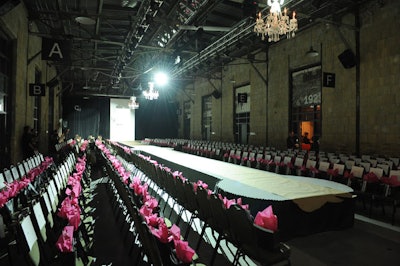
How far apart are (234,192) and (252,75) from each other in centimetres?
1223

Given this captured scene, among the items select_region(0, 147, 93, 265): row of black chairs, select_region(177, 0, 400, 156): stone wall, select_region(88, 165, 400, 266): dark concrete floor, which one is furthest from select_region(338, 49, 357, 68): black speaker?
select_region(0, 147, 93, 265): row of black chairs

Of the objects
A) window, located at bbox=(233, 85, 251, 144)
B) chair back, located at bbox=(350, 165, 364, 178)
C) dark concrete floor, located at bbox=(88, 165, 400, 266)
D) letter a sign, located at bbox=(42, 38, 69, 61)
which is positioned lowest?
dark concrete floor, located at bbox=(88, 165, 400, 266)

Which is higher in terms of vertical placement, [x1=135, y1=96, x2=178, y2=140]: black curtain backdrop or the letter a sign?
the letter a sign

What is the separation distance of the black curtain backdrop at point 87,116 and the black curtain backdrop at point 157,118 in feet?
10.2

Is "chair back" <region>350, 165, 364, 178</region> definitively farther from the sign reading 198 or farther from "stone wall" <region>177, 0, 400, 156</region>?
the sign reading 198

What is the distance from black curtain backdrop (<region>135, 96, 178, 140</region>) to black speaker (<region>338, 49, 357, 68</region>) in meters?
19.9

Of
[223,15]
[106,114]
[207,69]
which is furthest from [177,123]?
[223,15]

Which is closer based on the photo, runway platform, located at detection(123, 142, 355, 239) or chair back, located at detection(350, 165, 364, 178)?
runway platform, located at detection(123, 142, 355, 239)

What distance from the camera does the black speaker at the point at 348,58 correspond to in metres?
9.61

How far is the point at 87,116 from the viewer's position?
89.0 feet

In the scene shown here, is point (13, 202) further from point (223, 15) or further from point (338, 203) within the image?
point (223, 15)

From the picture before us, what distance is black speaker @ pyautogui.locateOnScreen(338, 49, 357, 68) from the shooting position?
31.5 ft

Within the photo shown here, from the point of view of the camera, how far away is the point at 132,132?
27094 millimetres

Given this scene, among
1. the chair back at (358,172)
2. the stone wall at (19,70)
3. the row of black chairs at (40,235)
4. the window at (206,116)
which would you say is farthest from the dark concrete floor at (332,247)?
the window at (206,116)
